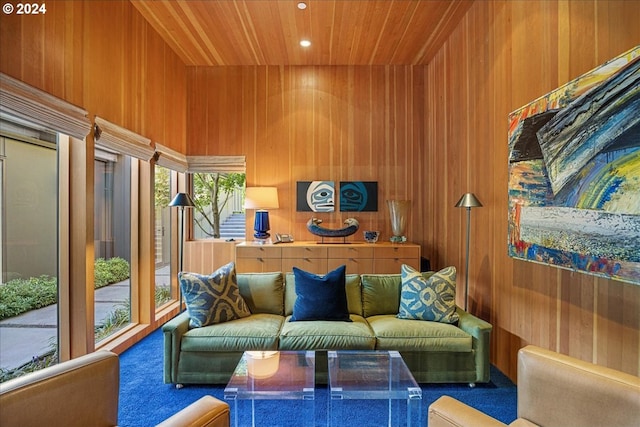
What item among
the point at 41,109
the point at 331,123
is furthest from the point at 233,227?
the point at 41,109

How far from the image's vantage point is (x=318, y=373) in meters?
2.46

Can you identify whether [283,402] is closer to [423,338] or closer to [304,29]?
[423,338]

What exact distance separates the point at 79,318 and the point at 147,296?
3.58 feet

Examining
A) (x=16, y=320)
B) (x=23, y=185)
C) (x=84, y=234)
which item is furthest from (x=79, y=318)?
(x=23, y=185)

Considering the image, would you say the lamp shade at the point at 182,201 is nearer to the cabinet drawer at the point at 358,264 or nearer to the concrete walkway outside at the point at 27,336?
the concrete walkway outside at the point at 27,336

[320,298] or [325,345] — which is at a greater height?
[320,298]

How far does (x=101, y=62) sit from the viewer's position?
2812 mm

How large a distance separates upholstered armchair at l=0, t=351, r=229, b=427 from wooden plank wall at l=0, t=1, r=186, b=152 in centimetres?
181

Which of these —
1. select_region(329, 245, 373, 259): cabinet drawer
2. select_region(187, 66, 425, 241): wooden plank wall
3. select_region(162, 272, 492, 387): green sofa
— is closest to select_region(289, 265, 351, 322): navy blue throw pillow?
select_region(162, 272, 492, 387): green sofa

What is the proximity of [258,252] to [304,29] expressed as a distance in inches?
103

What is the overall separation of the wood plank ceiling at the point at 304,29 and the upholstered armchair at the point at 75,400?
3221 millimetres

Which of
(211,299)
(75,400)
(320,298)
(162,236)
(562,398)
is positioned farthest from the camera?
(162,236)

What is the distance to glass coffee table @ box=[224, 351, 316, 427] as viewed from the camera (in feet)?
6.30

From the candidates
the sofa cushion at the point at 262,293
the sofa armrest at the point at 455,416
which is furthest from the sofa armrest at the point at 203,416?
the sofa cushion at the point at 262,293
